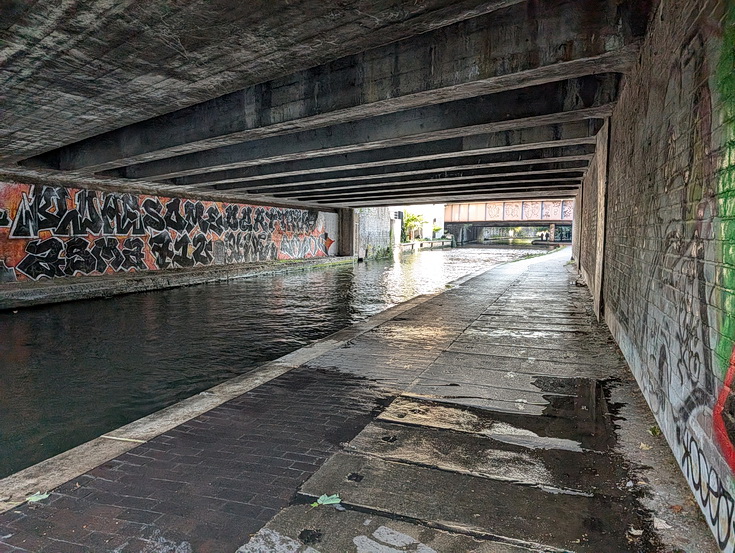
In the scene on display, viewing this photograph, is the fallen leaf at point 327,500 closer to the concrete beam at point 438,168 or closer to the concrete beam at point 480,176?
the concrete beam at point 438,168

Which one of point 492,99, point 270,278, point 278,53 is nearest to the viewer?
point 278,53

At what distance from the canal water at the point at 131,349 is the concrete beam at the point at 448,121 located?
4.10 m

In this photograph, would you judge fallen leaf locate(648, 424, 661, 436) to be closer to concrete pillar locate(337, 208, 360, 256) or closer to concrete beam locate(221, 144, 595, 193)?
concrete beam locate(221, 144, 595, 193)

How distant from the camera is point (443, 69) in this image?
247 inches

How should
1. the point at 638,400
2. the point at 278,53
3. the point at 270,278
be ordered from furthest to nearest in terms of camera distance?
the point at 270,278, the point at 278,53, the point at 638,400

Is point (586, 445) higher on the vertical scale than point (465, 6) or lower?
lower

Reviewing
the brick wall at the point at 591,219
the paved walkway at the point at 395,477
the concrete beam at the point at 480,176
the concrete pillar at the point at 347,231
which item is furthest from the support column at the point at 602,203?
the concrete pillar at the point at 347,231

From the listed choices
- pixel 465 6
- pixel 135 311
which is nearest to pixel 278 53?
pixel 465 6

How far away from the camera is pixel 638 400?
484 cm

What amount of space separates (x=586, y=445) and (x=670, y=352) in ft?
3.36

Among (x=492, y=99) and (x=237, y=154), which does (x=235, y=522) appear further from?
(x=237, y=154)

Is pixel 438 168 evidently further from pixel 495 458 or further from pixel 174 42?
pixel 495 458

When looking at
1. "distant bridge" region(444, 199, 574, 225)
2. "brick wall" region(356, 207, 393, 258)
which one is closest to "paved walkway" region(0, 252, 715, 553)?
"brick wall" region(356, 207, 393, 258)

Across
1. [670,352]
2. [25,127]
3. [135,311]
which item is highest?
[25,127]
